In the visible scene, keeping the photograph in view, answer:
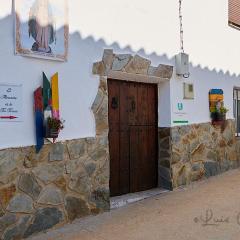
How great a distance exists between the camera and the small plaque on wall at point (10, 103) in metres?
4.02

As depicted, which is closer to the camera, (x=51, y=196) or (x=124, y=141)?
(x=51, y=196)

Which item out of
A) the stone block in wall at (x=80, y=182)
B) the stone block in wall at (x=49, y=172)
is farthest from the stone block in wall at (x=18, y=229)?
the stone block in wall at (x=80, y=182)

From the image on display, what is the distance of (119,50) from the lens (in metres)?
5.38

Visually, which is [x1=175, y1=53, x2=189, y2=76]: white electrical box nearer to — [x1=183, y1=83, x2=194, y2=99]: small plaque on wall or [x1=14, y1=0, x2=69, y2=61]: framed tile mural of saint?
[x1=183, y1=83, x2=194, y2=99]: small plaque on wall

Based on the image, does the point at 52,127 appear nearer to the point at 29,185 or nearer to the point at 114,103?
the point at 29,185

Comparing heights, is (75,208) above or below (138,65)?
below

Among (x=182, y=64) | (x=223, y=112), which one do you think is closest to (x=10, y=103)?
(x=182, y=64)

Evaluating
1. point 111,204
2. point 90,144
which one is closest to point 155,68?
point 90,144

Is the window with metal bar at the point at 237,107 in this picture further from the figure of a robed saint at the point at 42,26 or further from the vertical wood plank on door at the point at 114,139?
the figure of a robed saint at the point at 42,26

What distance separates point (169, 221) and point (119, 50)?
257 centimetres

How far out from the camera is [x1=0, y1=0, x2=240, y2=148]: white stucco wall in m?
4.18

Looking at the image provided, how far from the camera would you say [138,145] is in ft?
20.1

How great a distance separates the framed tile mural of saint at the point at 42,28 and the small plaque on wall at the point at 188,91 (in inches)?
110

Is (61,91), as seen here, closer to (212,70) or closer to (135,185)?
(135,185)
